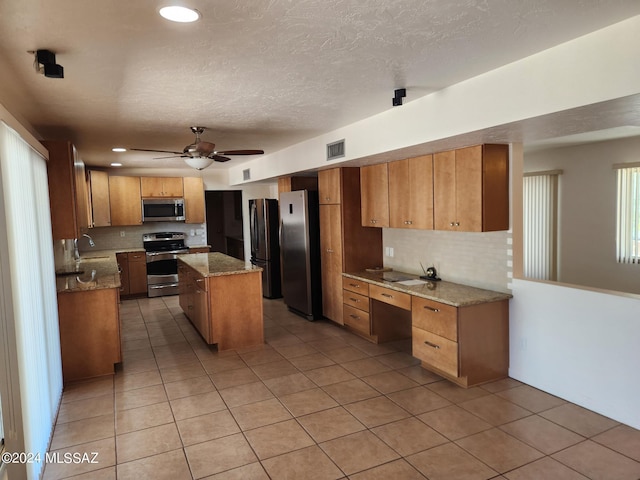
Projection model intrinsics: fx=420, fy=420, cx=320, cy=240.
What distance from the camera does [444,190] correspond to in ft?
12.3

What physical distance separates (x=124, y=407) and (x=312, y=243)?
3020 mm

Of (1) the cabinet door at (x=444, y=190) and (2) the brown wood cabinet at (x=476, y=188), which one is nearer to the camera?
(2) the brown wood cabinet at (x=476, y=188)

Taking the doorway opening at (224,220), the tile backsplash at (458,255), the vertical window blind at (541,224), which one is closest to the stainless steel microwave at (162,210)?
the doorway opening at (224,220)

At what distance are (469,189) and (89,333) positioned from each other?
3639 mm

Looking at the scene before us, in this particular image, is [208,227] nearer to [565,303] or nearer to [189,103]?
[189,103]

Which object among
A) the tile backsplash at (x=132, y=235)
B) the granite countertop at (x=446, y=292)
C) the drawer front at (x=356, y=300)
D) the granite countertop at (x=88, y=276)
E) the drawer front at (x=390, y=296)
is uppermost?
the tile backsplash at (x=132, y=235)

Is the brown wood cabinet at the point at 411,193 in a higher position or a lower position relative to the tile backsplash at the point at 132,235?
higher

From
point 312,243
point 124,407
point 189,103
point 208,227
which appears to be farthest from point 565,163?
point 208,227

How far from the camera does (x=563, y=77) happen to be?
229 cm

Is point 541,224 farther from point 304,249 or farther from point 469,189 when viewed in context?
point 304,249

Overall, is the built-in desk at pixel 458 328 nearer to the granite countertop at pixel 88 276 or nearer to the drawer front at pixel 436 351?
the drawer front at pixel 436 351

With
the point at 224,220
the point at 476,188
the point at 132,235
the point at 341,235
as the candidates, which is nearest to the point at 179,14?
the point at 476,188

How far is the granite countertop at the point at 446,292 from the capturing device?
346 cm

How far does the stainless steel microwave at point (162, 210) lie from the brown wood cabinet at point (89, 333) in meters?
3.84
